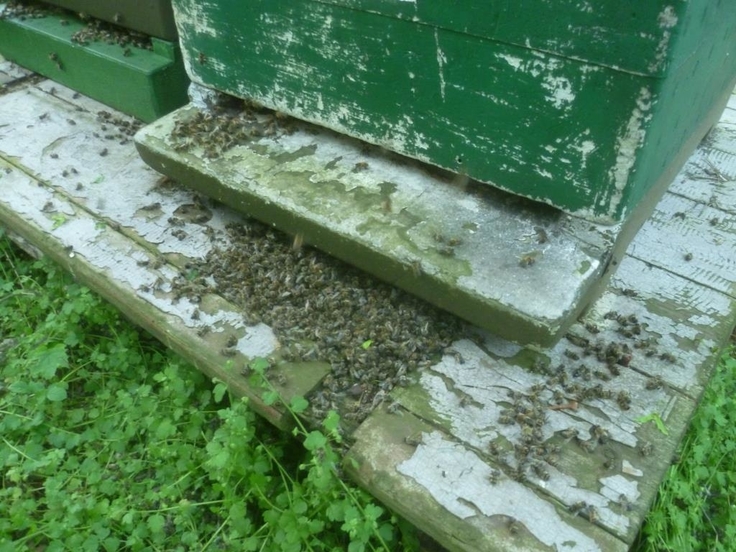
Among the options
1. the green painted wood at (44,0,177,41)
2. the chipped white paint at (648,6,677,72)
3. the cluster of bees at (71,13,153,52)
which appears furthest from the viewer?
the cluster of bees at (71,13,153,52)

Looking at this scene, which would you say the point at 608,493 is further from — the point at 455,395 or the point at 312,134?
the point at 312,134

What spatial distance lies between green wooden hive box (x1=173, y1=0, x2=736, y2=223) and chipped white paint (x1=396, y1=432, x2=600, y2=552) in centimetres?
85

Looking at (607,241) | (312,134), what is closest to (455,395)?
(607,241)

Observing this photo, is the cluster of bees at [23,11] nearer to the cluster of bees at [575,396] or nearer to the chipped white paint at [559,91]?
the chipped white paint at [559,91]

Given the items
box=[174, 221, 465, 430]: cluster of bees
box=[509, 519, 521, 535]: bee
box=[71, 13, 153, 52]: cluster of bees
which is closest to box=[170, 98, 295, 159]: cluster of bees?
box=[174, 221, 465, 430]: cluster of bees

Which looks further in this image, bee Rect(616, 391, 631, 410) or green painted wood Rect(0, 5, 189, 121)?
green painted wood Rect(0, 5, 189, 121)

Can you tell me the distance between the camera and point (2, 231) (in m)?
3.17

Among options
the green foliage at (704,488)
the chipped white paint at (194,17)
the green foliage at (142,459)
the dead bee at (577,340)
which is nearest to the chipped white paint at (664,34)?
the dead bee at (577,340)

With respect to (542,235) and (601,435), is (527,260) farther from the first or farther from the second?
(601,435)

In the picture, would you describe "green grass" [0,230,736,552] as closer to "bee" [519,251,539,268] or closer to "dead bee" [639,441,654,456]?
"dead bee" [639,441,654,456]

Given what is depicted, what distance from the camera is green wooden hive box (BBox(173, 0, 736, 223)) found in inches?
63.3

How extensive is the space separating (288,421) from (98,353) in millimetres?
1171

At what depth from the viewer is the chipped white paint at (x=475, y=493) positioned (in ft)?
5.29

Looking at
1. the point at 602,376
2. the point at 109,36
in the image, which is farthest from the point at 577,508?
the point at 109,36
